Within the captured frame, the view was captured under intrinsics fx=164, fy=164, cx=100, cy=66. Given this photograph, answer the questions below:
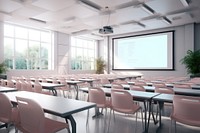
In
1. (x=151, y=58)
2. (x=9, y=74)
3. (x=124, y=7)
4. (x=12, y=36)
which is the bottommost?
(x=9, y=74)

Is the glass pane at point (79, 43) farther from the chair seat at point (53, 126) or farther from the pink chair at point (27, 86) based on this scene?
the chair seat at point (53, 126)

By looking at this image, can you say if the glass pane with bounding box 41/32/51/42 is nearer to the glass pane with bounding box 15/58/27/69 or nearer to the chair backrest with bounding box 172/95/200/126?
the glass pane with bounding box 15/58/27/69

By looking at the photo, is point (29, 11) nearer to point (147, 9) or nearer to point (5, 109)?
point (147, 9)

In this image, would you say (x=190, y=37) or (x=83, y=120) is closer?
(x=83, y=120)

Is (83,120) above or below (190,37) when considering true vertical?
below

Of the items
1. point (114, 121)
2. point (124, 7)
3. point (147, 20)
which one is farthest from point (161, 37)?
point (114, 121)

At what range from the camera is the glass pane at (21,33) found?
32.9 feet

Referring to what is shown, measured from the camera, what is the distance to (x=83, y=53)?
14.5m

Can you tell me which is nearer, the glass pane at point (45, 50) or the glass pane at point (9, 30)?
the glass pane at point (9, 30)

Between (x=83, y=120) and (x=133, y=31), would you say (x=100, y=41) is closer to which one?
(x=133, y=31)

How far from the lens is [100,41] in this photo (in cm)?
1558

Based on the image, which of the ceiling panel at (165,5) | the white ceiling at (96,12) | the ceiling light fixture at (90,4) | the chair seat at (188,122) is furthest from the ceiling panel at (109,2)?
the chair seat at (188,122)

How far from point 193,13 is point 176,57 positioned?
335 centimetres

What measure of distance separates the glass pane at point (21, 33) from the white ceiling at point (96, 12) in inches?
29.9
